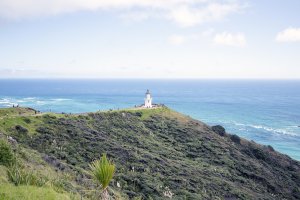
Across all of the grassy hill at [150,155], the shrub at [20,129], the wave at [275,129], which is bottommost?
the wave at [275,129]

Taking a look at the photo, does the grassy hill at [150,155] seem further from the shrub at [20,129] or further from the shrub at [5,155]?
the shrub at [5,155]

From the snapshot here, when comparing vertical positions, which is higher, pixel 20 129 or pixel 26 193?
pixel 26 193

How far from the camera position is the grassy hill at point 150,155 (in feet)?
101

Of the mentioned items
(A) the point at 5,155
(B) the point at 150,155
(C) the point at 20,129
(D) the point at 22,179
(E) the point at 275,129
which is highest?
(A) the point at 5,155

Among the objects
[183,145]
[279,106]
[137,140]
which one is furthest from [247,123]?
[137,140]

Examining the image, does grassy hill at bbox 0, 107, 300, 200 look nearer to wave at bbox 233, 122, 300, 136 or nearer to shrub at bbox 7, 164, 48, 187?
shrub at bbox 7, 164, 48, 187

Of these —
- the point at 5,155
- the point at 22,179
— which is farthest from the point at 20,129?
the point at 22,179

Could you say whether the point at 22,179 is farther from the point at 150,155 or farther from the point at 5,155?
the point at 150,155

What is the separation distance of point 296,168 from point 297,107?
92.7 metres

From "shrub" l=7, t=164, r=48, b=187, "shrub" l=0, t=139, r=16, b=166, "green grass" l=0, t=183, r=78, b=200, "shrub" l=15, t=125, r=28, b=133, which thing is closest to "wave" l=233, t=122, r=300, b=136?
"shrub" l=15, t=125, r=28, b=133

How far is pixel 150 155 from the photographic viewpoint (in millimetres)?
41719

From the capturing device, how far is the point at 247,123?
10325cm

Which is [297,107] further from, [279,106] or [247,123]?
[247,123]

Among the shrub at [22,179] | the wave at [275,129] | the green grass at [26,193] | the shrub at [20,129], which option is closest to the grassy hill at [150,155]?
the shrub at [20,129]
